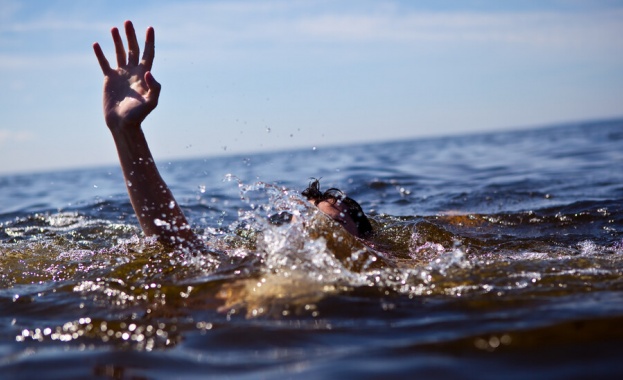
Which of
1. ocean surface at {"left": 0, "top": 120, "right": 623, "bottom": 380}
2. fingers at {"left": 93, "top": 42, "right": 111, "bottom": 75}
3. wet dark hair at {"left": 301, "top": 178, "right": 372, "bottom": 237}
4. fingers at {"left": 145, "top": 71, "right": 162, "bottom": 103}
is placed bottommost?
ocean surface at {"left": 0, "top": 120, "right": 623, "bottom": 380}

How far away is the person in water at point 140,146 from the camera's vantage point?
4.04 meters

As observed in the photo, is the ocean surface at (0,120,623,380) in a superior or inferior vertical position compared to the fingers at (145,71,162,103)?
inferior

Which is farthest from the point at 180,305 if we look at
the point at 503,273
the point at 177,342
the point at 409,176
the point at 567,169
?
the point at 567,169

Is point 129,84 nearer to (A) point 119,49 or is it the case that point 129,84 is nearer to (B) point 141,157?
(A) point 119,49

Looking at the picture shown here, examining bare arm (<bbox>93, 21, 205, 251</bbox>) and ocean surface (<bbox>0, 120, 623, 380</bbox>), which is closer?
ocean surface (<bbox>0, 120, 623, 380</bbox>)

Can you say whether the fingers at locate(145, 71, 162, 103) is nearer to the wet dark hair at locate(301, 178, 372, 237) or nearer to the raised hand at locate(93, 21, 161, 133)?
the raised hand at locate(93, 21, 161, 133)

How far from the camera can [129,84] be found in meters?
4.23

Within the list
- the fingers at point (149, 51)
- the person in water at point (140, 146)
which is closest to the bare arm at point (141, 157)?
the person in water at point (140, 146)

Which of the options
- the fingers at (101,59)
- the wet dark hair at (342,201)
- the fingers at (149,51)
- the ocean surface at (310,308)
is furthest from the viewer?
the wet dark hair at (342,201)

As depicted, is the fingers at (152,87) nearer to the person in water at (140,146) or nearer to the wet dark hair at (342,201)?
the person in water at (140,146)

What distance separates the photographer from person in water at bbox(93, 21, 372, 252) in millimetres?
4035

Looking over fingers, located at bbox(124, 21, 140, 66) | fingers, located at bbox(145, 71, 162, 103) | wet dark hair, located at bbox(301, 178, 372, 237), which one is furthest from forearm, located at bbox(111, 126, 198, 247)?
wet dark hair, located at bbox(301, 178, 372, 237)

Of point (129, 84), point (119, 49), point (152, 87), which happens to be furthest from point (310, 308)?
point (119, 49)

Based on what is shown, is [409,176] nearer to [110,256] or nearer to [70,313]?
[110,256]
